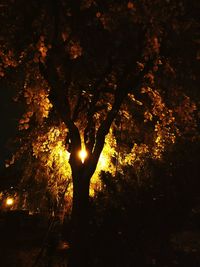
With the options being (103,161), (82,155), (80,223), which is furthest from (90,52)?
(103,161)

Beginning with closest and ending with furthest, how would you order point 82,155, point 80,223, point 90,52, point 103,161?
point 80,223
point 82,155
point 90,52
point 103,161

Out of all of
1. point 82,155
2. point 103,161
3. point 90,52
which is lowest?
point 82,155

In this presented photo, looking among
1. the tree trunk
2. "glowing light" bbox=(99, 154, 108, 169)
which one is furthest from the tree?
"glowing light" bbox=(99, 154, 108, 169)

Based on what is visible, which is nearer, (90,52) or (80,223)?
(80,223)

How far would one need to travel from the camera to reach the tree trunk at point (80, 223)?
31.1 feet

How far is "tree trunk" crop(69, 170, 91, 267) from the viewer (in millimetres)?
9469

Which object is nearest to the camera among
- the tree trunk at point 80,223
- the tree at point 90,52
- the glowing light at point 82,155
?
the tree trunk at point 80,223

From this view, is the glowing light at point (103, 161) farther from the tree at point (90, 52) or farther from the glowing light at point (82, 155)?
the glowing light at point (82, 155)

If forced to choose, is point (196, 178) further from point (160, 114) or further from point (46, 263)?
point (46, 263)

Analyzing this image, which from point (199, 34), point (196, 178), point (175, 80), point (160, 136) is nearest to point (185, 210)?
point (196, 178)

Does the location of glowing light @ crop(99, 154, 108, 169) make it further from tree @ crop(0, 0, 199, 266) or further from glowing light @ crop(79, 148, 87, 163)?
glowing light @ crop(79, 148, 87, 163)

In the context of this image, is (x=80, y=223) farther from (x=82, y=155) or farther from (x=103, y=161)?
(x=103, y=161)

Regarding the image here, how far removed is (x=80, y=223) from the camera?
9.56 meters

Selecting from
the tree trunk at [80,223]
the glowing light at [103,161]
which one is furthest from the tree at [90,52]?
the glowing light at [103,161]
